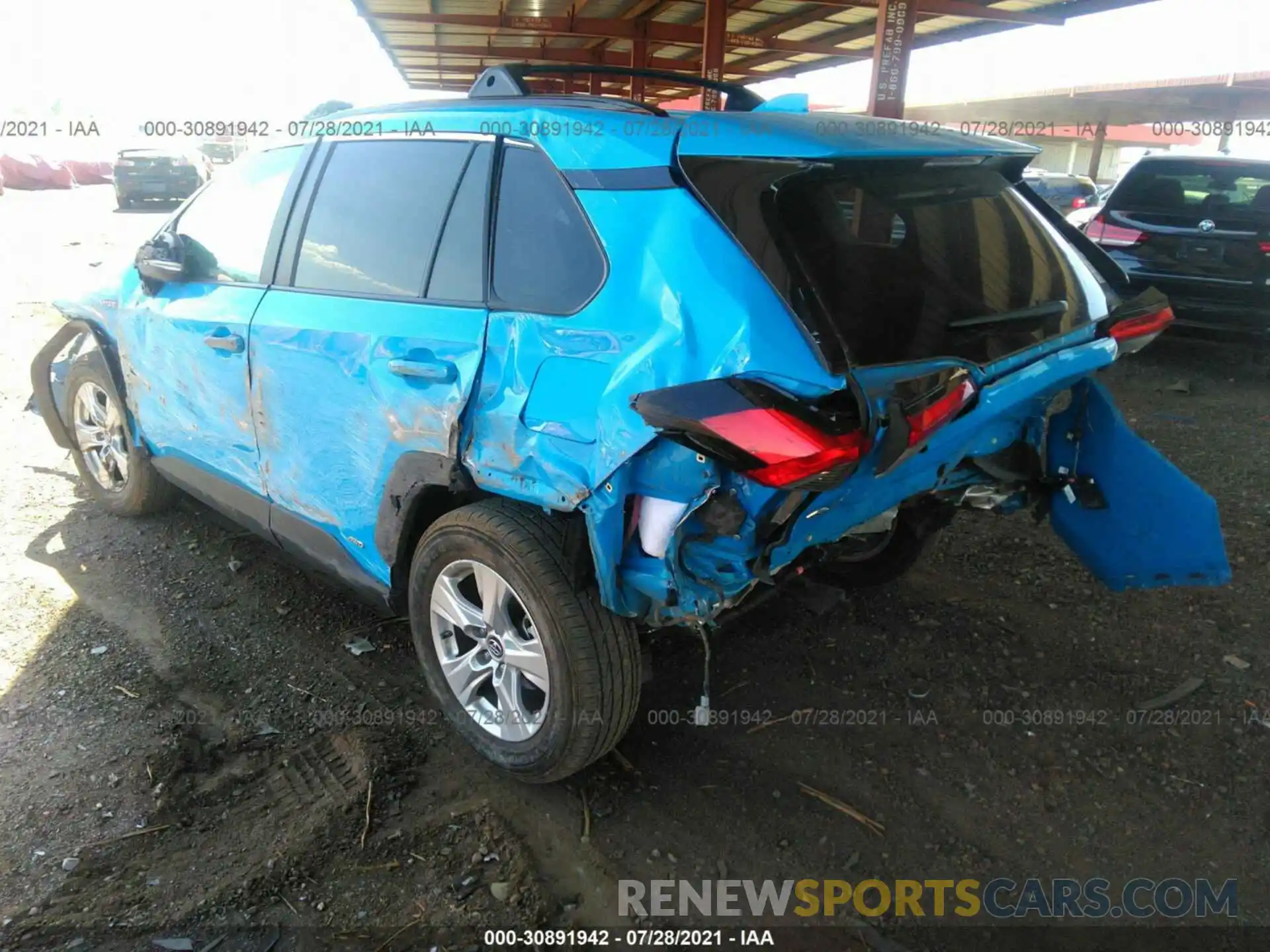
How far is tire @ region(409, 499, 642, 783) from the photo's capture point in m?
2.37

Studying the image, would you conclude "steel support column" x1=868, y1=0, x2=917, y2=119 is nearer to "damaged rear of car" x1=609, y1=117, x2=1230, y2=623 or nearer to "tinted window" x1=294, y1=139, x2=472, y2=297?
"damaged rear of car" x1=609, y1=117, x2=1230, y2=623

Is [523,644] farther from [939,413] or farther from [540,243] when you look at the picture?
[939,413]

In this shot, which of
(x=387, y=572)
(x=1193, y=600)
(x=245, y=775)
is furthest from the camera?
(x=1193, y=600)

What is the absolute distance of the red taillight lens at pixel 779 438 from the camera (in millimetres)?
1862

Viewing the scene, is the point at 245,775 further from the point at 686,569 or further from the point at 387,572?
the point at 686,569

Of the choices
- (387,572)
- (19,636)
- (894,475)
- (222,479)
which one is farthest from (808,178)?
(19,636)

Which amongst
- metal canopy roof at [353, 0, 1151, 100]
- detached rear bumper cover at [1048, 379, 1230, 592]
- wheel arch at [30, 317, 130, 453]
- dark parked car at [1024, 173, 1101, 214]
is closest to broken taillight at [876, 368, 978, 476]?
detached rear bumper cover at [1048, 379, 1230, 592]

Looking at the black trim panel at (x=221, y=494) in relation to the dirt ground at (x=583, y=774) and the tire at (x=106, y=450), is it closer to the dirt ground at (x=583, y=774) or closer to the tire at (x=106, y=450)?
the tire at (x=106, y=450)

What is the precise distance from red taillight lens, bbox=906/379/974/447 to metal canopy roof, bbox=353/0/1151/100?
Result: 5985mm

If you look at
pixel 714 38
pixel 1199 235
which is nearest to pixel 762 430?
pixel 1199 235

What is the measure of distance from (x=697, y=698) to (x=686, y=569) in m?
1.11

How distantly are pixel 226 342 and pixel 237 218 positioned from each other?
0.61 metres

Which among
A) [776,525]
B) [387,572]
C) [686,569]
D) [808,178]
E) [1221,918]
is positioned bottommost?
[1221,918]

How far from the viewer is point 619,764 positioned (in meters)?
2.82
